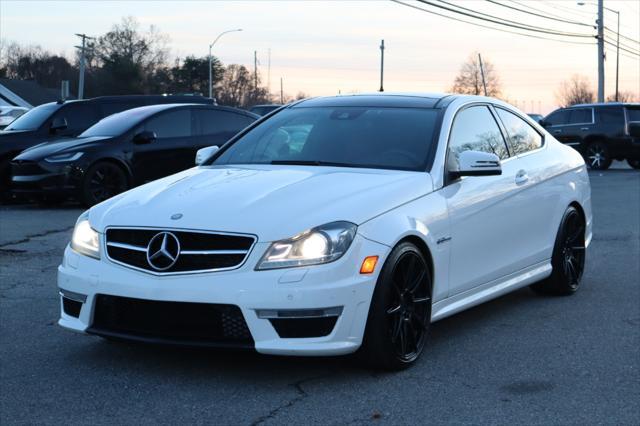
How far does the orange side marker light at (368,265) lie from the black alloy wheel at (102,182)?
9.56m

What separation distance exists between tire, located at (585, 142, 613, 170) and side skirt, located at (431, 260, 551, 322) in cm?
1945

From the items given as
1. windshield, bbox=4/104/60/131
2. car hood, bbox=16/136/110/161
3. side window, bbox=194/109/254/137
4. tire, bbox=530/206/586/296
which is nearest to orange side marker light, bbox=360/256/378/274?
tire, bbox=530/206/586/296

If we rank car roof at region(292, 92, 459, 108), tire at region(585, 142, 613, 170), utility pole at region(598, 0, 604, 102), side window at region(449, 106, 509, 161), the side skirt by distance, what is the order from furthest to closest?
utility pole at region(598, 0, 604, 102) → tire at region(585, 142, 613, 170) → car roof at region(292, 92, 459, 108) → side window at region(449, 106, 509, 161) → the side skirt

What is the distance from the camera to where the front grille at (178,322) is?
15.1 ft

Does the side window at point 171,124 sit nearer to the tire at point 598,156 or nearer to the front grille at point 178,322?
the front grille at point 178,322

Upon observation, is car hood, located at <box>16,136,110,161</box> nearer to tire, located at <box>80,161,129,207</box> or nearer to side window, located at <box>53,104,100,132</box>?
tire, located at <box>80,161,129,207</box>

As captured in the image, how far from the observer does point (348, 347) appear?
185 inches

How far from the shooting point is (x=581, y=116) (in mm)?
25969

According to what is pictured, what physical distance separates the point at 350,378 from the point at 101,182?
962 cm

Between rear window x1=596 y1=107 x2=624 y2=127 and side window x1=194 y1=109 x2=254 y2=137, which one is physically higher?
rear window x1=596 y1=107 x2=624 y2=127

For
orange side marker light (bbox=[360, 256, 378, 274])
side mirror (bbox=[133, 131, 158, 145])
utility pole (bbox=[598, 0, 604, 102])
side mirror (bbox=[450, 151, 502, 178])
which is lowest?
orange side marker light (bbox=[360, 256, 378, 274])

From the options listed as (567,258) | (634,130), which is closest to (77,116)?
(567,258)

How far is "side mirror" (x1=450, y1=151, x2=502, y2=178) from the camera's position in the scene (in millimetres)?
5629

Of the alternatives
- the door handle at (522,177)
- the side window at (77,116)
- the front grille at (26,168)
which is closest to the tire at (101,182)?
the front grille at (26,168)
